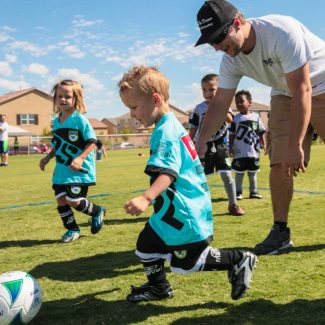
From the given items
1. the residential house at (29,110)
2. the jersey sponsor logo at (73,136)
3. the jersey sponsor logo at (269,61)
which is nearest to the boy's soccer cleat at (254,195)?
the jersey sponsor logo at (73,136)

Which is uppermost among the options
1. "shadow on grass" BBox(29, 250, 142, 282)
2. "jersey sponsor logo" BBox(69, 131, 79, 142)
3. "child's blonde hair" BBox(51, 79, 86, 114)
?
"child's blonde hair" BBox(51, 79, 86, 114)

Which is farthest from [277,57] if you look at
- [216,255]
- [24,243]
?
[24,243]

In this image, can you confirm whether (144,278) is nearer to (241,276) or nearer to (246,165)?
(241,276)

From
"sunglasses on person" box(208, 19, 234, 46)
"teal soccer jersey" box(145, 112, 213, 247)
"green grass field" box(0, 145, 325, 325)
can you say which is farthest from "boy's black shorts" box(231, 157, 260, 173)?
"teal soccer jersey" box(145, 112, 213, 247)

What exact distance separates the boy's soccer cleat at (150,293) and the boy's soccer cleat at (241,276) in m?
0.46

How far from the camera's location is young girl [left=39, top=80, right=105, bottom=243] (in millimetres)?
5082

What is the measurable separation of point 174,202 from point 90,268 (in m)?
1.43

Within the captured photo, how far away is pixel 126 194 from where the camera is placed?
9.00m

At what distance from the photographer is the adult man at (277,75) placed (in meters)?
3.24

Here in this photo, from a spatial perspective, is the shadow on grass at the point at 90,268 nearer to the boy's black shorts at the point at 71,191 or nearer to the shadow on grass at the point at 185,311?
the shadow on grass at the point at 185,311

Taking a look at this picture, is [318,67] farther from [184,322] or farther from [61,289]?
[61,289]

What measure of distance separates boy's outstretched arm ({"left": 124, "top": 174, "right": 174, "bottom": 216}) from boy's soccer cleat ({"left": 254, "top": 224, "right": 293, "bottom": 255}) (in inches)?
62.8

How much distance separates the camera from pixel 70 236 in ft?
16.5

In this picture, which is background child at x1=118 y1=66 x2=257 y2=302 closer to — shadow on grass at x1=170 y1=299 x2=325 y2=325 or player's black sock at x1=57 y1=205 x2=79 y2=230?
shadow on grass at x1=170 y1=299 x2=325 y2=325
